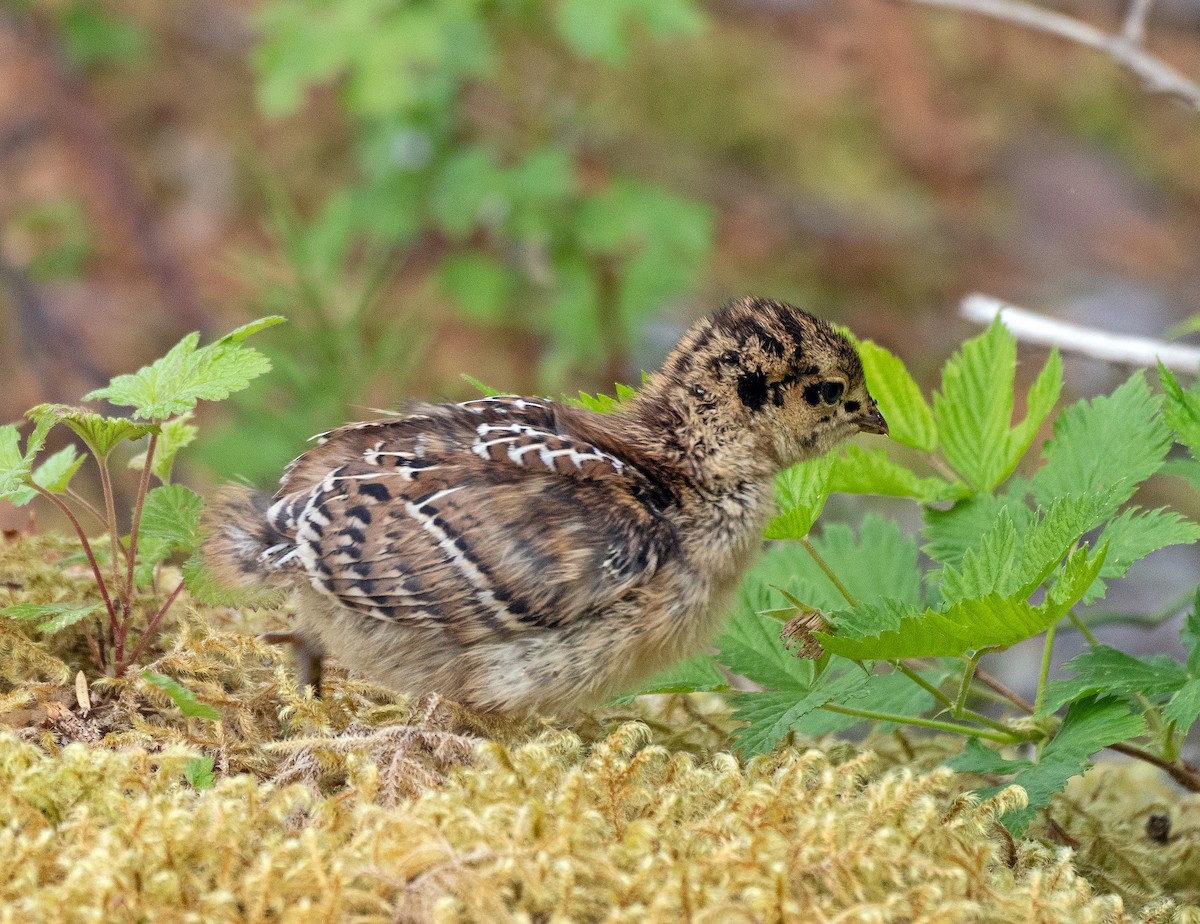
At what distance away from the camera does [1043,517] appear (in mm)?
2246

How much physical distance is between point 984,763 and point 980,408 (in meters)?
0.70

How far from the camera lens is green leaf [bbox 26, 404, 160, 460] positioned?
2.20m

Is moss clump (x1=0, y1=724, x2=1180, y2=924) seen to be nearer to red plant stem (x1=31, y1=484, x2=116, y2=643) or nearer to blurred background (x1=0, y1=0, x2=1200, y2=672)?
red plant stem (x1=31, y1=484, x2=116, y2=643)

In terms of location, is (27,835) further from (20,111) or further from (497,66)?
(20,111)

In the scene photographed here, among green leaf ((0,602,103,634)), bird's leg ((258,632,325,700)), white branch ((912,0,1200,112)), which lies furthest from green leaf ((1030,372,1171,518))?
green leaf ((0,602,103,634))

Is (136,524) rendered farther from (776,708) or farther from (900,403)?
(900,403)

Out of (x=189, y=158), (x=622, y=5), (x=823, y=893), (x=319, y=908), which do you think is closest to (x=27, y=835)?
(x=319, y=908)

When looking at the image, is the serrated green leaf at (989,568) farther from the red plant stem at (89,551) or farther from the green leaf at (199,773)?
the red plant stem at (89,551)

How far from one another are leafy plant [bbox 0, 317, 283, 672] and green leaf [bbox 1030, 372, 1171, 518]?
59.1 inches

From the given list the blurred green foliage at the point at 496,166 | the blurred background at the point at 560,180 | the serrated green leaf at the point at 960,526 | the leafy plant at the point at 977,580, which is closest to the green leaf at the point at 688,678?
the leafy plant at the point at 977,580

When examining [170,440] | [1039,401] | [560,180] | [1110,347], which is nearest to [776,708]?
[1039,401]

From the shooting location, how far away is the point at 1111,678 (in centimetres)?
227

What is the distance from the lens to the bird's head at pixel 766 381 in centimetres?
258

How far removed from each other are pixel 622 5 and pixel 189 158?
4627mm
